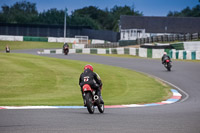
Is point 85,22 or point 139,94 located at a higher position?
point 85,22

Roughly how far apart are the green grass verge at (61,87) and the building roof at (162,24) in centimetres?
6929

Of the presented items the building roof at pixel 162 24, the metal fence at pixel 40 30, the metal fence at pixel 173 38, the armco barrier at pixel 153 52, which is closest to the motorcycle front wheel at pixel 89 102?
the armco barrier at pixel 153 52

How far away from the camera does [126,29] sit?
90500 mm

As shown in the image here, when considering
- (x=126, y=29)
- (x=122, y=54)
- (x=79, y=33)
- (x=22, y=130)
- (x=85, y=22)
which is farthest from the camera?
(x=85, y=22)

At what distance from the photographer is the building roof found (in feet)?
300

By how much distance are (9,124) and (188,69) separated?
21722mm

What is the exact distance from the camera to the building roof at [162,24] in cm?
9138

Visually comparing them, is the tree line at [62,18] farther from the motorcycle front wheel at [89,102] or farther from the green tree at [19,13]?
the motorcycle front wheel at [89,102]

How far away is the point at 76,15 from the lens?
120375mm

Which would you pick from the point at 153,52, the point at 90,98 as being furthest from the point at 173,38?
the point at 90,98

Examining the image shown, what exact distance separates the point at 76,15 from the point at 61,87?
340 ft

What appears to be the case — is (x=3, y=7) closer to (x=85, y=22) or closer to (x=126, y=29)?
(x=85, y=22)

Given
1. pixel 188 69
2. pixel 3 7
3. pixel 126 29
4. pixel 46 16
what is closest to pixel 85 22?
pixel 46 16

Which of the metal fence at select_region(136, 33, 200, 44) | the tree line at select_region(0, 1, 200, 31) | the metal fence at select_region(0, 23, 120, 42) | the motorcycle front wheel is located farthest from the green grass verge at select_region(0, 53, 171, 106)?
the tree line at select_region(0, 1, 200, 31)
